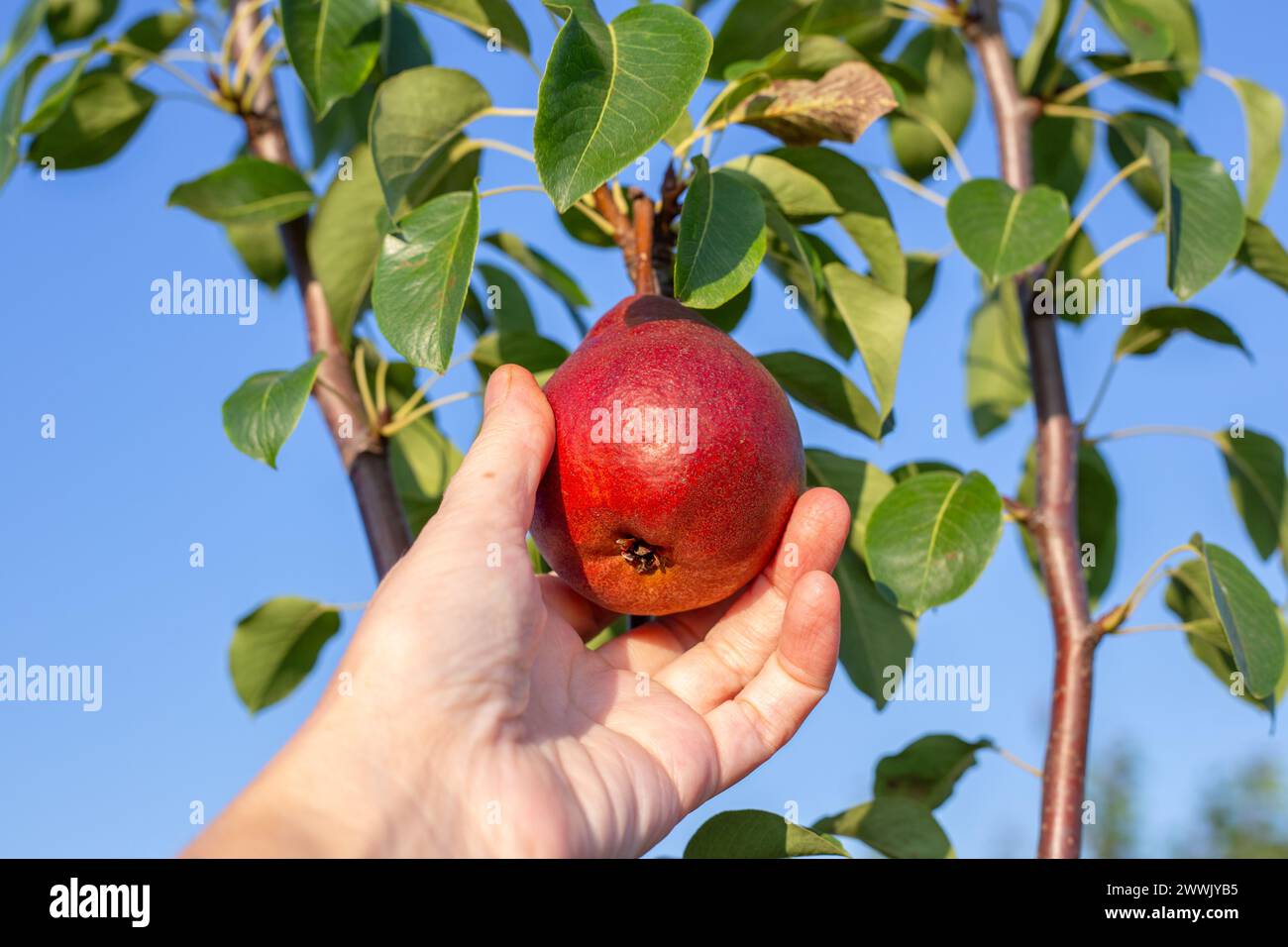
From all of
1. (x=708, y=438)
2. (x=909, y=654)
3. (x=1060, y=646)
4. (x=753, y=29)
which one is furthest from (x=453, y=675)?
(x=753, y=29)

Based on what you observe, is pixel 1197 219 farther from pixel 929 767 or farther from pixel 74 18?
pixel 74 18

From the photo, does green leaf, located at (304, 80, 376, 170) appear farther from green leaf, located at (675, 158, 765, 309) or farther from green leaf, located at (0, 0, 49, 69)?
green leaf, located at (675, 158, 765, 309)

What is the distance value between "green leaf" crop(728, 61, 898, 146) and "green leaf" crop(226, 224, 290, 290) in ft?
3.93

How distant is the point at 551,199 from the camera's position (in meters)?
1.20

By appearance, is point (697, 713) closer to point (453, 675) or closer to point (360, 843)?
point (453, 675)

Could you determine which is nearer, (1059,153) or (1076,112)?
(1076,112)

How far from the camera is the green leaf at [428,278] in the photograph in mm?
1366

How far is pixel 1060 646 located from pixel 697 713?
63cm

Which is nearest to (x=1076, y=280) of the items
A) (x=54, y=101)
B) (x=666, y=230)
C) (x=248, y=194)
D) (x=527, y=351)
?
(x=666, y=230)

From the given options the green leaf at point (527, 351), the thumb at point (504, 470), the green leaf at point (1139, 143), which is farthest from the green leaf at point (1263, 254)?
the thumb at point (504, 470)

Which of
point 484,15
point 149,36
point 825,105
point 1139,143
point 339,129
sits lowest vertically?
point 825,105

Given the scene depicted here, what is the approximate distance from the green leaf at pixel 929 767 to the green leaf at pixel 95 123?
1.81 meters

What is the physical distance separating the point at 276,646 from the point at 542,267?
801 mm

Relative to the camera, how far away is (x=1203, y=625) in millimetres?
1810
